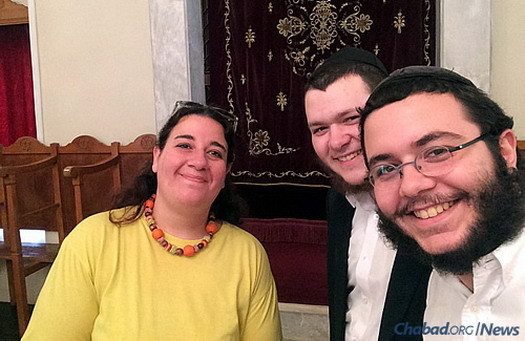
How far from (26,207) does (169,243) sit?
Result: 10.4ft

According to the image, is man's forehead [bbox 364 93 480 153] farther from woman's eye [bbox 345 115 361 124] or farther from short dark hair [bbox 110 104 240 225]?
short dark hair [bbox 110 104 240 225]

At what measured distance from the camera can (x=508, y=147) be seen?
3.43ft

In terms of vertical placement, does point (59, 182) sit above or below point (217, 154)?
below

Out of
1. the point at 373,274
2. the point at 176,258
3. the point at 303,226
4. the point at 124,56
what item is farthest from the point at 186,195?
the point at 124,56

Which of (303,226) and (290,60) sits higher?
(290,60)

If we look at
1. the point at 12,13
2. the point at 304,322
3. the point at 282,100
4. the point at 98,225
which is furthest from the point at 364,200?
the point at 12,13

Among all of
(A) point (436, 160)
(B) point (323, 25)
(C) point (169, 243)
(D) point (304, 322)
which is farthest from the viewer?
(B) point (323, 25)

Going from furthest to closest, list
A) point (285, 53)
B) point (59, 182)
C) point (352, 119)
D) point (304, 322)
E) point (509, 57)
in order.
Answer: point (59, 182) < point (285, 53) < point (509, 57) < point (304, 322) < point (352, 119)

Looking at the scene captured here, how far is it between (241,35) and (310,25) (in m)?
0.56

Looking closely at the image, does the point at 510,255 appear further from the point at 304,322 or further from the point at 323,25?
the point at 323,25

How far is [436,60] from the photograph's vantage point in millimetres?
3582

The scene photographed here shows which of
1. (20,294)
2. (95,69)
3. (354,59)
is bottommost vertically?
(20,294)

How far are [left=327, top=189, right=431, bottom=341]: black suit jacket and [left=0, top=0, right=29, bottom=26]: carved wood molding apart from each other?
383cm

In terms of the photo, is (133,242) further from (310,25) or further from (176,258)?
(310,25)
